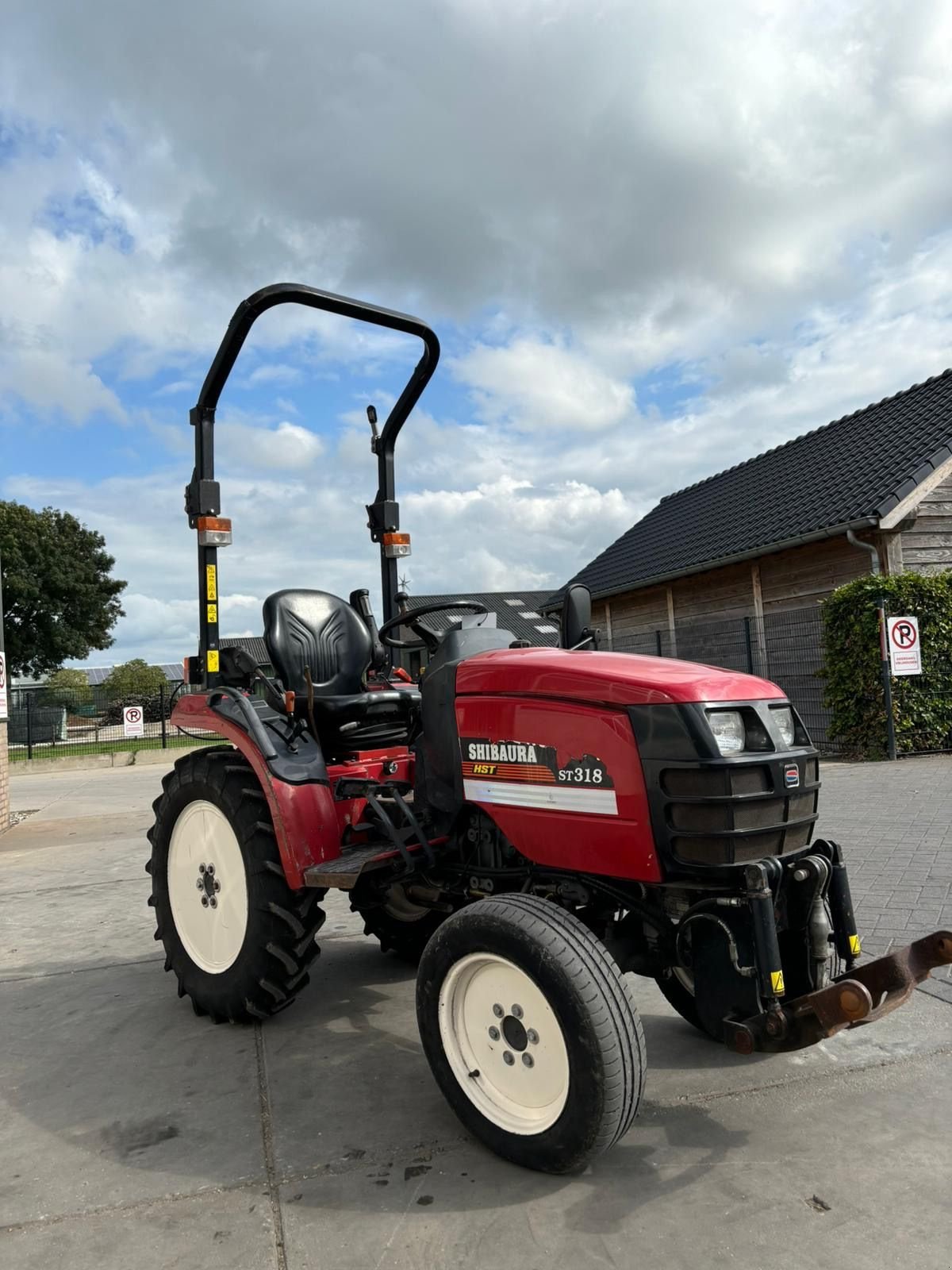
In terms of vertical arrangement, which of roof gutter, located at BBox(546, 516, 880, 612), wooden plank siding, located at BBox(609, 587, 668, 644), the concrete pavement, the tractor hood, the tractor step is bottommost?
the concrete pavement

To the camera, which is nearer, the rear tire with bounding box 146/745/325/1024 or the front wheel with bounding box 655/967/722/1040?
the front wheel with bounding box 655/967/722/1040

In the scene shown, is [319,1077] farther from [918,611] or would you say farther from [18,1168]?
[918,611]

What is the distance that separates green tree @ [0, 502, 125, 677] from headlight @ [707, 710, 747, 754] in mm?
38065

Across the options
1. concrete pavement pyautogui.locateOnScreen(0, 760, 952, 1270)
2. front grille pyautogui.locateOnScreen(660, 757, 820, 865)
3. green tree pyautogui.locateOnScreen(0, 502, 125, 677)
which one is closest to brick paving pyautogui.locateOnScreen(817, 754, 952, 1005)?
concrete pavement pyautogui.locateOnScreen(0, 760, 952, 1270)

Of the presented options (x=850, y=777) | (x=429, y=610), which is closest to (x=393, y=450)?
(x=429, y=610)

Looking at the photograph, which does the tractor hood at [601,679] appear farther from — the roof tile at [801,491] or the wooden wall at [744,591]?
the wooden wall at [744,591]

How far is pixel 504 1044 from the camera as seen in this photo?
7.70 feet

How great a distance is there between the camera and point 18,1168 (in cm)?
240

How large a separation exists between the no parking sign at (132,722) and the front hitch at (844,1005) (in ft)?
63.5

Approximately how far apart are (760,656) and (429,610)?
10069 millimetres

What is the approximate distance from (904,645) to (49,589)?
35.3 metres

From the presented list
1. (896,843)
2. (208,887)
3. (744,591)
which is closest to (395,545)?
(208,887)

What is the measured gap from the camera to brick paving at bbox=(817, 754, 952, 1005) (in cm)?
399

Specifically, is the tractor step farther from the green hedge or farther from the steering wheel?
the green hedge
